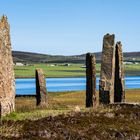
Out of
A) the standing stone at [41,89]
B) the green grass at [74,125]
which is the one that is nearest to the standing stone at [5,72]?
the green grass at [74,125]

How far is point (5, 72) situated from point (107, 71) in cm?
1126

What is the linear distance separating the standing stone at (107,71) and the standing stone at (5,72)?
960cm

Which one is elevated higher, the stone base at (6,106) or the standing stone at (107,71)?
the standing stone at (107,71)

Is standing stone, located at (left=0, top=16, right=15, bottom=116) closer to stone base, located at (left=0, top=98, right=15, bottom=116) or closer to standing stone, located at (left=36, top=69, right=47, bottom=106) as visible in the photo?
stone base, located at (left=0, top=98, right=15, bottom=116)

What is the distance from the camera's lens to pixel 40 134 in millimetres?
19125

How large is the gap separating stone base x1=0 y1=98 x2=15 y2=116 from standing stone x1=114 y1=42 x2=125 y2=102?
38.1ft

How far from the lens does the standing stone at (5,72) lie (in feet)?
86.9

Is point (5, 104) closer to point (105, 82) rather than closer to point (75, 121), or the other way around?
point (75, 121)

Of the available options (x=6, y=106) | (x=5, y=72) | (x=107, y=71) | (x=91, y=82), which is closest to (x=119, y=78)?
(x=107, y=71)

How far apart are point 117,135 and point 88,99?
15843 mm

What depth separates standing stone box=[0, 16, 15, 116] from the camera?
26484 millimetres

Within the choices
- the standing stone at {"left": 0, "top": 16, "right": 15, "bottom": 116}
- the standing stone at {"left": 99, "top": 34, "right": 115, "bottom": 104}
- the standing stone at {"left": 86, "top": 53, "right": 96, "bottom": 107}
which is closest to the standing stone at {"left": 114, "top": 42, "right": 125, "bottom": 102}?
the standing stone at {"left": 99, "top": 34, "right": 115, "bottom": 104}

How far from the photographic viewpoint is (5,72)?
27.2 m

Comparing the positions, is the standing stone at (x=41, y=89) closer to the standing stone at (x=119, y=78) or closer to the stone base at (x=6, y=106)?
the standing stone at (x=119, y=78)
